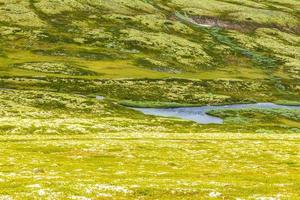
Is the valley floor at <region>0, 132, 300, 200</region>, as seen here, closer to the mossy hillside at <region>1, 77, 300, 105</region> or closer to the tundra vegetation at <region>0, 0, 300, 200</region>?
the tundra vegetation at <region>0, 0, 300, 200</region>

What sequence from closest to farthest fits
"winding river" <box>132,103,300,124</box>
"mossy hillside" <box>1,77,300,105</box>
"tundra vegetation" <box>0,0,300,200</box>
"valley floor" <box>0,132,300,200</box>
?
→ 1. "valley floor" <box>0,132,300,200</box>
2. "tundra vegetation" <box>0,0,300,200</box>
3. "winding river" <box>132,103,300,124</box>
4. "mossy hillside" <box>1,77,300,105</box>

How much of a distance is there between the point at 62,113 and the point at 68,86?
113 feet

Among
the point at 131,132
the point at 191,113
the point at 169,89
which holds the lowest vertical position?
the point at 191,113

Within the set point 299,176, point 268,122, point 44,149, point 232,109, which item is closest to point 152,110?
point 232,109

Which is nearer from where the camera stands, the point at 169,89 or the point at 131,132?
the point at 131,132

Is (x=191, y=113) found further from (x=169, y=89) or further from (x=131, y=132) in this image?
(x=131, y=132)

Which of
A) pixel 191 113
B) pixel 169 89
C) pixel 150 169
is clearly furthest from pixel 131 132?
pixel 169 89

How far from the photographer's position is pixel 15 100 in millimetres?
122062

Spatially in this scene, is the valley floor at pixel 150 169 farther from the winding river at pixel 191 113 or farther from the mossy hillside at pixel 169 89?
the mossy hillside at pixel 169 89

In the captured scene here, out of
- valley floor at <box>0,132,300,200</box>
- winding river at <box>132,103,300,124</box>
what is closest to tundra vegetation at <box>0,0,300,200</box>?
valley floor at <box>0,132,300,200</box>

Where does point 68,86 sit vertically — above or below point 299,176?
below

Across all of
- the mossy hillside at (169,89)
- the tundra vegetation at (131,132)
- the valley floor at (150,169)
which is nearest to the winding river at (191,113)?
the tundra vegetation at (131,132)

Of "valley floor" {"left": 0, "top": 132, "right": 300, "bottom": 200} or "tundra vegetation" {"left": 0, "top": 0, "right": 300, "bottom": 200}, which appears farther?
"tundra vegetation" {"left": 0, "top": 0, "right": 300, "bottom": 200}

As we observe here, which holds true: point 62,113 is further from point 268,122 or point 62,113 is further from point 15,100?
point 268,122
